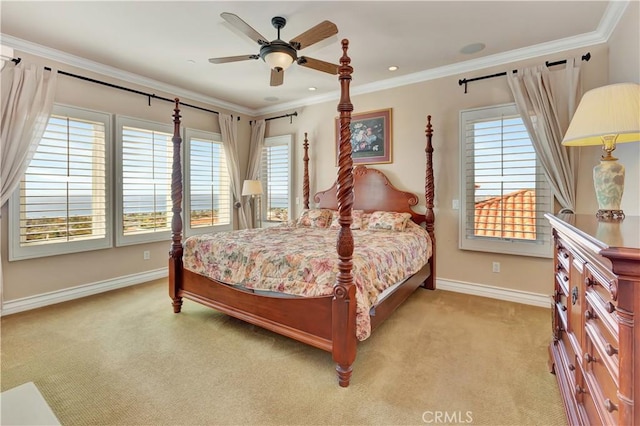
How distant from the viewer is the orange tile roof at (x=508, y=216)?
3.37 metres

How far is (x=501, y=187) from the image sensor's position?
351cm

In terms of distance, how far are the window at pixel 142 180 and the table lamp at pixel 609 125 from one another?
4589 millimetres

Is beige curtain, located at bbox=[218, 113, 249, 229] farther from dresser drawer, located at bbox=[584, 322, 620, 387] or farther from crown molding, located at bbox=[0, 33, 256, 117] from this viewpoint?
dresser drawer, located at bbox=[584, 322, 620, 387]

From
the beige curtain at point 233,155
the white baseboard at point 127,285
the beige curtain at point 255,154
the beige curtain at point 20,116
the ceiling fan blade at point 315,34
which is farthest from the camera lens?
the beige curtain at point 255,154

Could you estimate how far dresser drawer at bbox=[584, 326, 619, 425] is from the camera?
98 centimetres

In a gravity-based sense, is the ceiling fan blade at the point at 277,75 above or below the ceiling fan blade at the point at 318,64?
below

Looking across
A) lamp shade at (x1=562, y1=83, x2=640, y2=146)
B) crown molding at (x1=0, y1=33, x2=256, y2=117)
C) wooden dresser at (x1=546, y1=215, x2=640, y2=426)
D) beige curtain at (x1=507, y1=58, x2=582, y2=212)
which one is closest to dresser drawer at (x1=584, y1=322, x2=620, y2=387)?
wooden dresser at (x1=546, y1=215, x2=640, y2=426)

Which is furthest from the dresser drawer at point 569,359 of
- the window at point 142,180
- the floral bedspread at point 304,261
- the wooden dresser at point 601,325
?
the window at point 142,180

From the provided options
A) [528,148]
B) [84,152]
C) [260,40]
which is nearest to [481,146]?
[528,148]

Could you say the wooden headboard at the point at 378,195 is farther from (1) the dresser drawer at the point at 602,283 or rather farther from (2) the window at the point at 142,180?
(1) the dresser drawer at the point at 602,283

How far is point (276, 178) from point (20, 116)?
3.36 m

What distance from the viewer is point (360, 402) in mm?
1815

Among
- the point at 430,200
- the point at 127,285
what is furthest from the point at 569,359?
the point at 127,285

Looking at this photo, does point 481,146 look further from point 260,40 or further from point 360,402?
point 360,402
